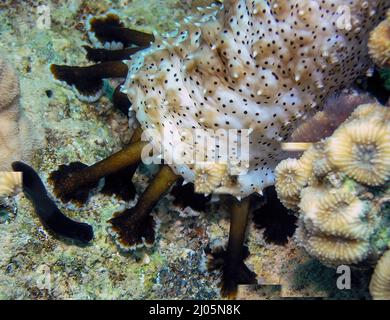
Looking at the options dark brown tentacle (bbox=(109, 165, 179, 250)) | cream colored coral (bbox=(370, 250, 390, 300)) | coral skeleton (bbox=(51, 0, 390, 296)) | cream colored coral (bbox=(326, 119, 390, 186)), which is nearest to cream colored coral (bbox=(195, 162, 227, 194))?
coral skeleton (bbox=(51, 0, 390, 296))

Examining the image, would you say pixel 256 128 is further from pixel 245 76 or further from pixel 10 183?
pixel 10 183

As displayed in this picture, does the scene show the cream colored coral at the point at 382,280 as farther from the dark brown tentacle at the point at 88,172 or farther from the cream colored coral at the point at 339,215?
the dark brown tentacle at the point at 88,172

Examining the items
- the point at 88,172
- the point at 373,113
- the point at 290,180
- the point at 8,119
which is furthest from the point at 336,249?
the point at 8,119

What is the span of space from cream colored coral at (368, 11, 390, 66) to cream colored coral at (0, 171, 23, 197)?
2.34 metres

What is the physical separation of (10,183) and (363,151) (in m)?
2.21

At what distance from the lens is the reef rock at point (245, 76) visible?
2381 millimetres

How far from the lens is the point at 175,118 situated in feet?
9.64

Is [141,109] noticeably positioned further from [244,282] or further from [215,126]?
[244,282]

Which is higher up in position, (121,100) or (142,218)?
(121,100)

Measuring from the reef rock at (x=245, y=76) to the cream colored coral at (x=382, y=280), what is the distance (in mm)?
1065

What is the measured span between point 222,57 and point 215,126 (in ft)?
1.57

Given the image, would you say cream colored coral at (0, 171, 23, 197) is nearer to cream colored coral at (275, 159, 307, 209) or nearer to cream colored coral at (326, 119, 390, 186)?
cream colored coral at (275, 159, 307, 209)

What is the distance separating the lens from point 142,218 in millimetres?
3025
